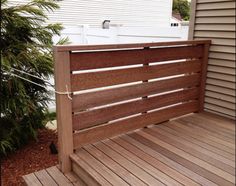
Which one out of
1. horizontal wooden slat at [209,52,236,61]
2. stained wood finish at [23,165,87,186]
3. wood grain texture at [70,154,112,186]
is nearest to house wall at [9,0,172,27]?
horizontal wooden slat at [209,52,236,61]

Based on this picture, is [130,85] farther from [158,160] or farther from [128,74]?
[158,160]

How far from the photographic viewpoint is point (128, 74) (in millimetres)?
2234

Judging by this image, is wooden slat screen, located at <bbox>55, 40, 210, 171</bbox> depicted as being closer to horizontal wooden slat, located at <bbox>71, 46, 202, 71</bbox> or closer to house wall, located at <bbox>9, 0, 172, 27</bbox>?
horizontal wooden slat, located at <bbox>71, 46, 202, 71</bbox>

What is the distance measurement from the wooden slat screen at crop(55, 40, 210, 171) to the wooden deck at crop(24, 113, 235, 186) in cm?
14

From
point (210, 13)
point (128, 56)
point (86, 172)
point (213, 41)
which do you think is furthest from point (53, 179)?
point (210, 13)

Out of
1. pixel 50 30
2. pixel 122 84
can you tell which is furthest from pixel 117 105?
pixel 50 30

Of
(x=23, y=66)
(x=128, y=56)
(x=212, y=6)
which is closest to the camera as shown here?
(x=128, y=56)

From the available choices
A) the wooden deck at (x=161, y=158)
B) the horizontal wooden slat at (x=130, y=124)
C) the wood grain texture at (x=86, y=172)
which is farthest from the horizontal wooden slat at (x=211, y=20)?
the wood grain texture at (x=86, y=172)

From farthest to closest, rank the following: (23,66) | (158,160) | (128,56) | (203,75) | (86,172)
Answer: (203,75)
(23,66)
(128,56)
(158,160)
(86,172)

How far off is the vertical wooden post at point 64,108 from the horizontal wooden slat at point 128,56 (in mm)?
77

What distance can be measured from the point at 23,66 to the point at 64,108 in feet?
3.17

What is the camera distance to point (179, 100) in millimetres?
2709

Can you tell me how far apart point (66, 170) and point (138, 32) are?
459 centimetres

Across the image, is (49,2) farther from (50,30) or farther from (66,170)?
(66,170)
